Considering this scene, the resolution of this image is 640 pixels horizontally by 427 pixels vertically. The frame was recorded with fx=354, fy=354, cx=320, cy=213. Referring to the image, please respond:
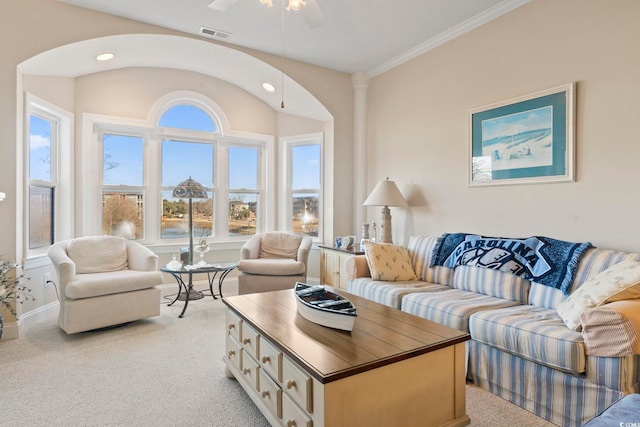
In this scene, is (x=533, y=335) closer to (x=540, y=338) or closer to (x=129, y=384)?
(x=540, y=338)

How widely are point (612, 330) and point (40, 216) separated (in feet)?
16.2

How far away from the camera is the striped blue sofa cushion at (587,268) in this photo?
7.50 feet

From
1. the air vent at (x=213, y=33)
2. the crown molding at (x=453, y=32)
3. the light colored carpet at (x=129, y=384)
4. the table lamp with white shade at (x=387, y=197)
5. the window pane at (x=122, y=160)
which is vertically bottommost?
the light colored carpet at (x=129, y=384)

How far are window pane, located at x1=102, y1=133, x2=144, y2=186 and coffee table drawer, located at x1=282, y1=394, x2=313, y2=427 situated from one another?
3.88m

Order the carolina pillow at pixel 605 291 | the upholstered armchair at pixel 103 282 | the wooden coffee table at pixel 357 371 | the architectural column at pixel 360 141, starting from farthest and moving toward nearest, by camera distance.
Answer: the architectural column at pixel 360 141
the upholstered armchair at pixel 103 282
the carolina pillow at pixel 605 291
the wooden coffee table at pixel 357 371

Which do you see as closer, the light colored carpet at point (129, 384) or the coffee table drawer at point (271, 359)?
the coffee table drawer at point (271, 359)

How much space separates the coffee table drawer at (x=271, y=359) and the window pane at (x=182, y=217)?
336cm

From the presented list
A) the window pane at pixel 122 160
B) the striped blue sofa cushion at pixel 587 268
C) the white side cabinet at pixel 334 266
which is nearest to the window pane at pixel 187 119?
the window pane at pixel 122 160

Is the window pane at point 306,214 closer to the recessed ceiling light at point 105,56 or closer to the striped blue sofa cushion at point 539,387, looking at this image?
the recessed ceiling light at point 105,56

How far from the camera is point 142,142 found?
181 inches

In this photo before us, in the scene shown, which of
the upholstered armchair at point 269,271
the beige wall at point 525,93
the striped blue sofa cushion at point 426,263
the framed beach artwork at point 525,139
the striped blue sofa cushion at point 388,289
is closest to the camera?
the beige wall at point 525,93

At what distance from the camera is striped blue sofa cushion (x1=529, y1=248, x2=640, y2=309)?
7.50 ft

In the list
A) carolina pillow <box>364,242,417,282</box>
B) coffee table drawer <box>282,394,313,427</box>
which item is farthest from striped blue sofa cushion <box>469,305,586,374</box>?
coffee table drawer <box>282,394,313,427</box>

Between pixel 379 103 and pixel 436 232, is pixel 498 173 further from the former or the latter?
pixel 379 103
